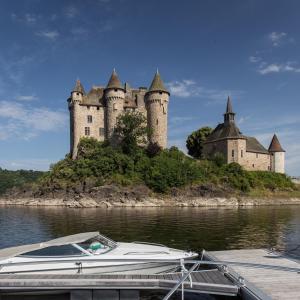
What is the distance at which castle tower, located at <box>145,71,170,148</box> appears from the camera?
78062 mm

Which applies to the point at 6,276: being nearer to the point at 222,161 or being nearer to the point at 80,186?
the point at 80,186

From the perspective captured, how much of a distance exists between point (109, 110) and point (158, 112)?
10.6 meters

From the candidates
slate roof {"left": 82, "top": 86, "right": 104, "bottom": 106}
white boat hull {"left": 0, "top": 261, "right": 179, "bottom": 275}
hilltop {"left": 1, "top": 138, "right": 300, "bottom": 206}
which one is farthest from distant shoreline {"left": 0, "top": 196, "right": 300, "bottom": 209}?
white boat hull {"left": 0, "top": 261, "right": 179, "bottom": 275}

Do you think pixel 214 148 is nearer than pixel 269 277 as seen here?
No

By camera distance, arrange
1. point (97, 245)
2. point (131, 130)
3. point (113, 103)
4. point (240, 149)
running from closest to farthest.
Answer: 1. point (97, 245)
2. point (131, 130)
3. point (240, 149)
4. point (113, 103)

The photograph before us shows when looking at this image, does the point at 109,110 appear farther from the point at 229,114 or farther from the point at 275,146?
the point at 275,146

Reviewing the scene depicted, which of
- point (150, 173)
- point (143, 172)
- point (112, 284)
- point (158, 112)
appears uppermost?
point (158, 112)

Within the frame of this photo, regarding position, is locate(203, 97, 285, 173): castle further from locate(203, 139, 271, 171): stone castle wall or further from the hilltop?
the hilltop

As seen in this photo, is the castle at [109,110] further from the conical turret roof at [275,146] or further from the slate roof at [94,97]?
the conical turret roof at [275,146]

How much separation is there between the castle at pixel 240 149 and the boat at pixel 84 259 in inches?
2529

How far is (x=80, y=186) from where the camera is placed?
67.4 metres

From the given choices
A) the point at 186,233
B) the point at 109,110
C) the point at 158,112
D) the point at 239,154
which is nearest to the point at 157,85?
the point at 158,112

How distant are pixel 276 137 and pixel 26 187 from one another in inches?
Result: 2338

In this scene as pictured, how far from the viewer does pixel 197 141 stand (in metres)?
89.0
